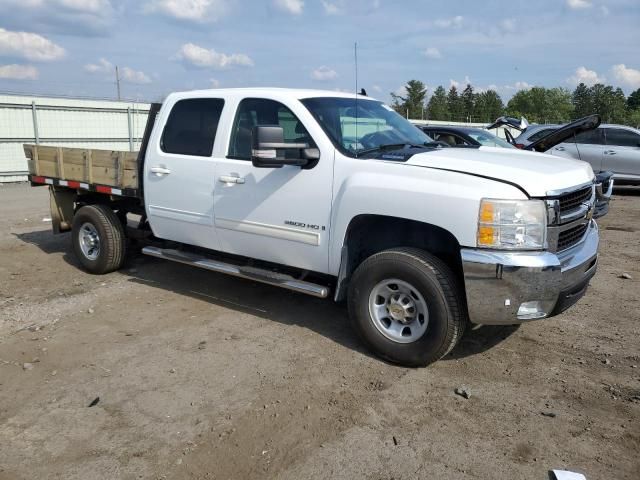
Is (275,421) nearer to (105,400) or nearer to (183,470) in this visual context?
(183,470)

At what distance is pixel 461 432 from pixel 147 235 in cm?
431

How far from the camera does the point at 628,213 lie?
36.3 ft

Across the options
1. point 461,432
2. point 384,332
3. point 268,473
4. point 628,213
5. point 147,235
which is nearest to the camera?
point 268,473

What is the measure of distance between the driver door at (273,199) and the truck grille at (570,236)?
172 cm

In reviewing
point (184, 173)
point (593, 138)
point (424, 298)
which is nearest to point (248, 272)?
point (184, 173)

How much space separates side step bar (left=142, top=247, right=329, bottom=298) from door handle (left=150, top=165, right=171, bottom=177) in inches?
31.9

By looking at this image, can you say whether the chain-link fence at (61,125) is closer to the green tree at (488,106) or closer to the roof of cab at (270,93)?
the roof of cab at (270,93)

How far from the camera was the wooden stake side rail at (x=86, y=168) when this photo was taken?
5.98m

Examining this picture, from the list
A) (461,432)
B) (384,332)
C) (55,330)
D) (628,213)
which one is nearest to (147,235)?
(55,330)

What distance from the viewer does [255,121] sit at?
5004 mm

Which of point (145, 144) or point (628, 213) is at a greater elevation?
point (145, 144)

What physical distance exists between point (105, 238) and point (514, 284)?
4677 mm

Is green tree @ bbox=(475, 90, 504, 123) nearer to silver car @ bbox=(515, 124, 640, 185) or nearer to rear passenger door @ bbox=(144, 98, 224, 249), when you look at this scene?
silver car @ bbox=(515, 124, 640, 185)

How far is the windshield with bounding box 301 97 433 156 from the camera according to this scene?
4.54 metres
